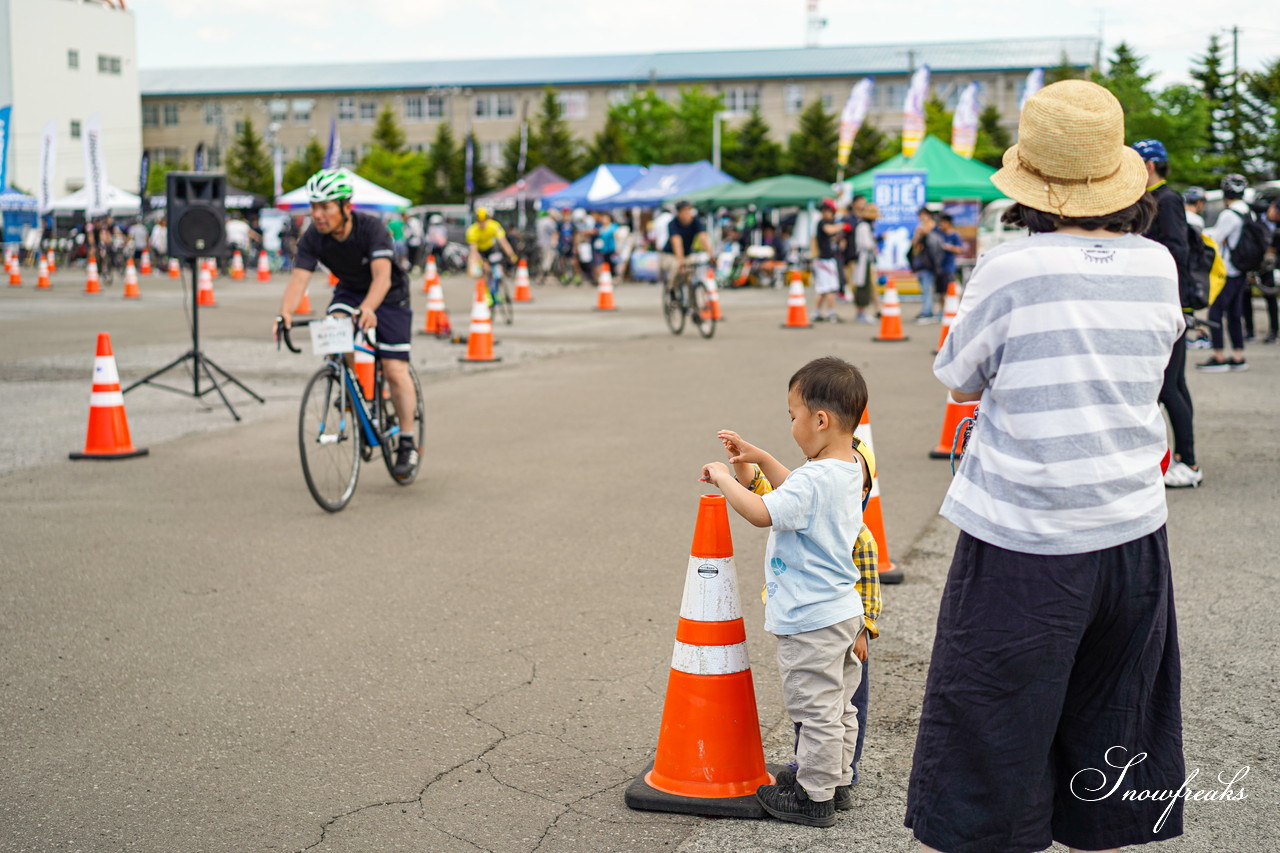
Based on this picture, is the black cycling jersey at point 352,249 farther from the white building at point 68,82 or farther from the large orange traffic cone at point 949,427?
the white building at point 68,82

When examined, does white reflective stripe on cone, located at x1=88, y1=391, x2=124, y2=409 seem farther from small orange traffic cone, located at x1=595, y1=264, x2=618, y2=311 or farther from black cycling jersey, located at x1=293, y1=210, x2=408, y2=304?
small orange traffic cone, located at x1=595, y1=264, x2=618, y2=311

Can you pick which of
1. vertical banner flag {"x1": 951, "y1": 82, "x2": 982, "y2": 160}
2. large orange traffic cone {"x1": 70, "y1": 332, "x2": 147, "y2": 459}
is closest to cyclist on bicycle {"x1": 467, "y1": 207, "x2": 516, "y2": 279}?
large orange traffic cone {"x1": 70, "y1": 332, "x2": 147, "y2": 459}

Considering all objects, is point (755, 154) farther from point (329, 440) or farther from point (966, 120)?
point (329, 440)

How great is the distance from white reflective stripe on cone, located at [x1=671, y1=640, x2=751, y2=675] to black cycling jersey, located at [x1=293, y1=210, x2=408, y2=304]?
474cm

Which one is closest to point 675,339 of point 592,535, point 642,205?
point 592,535

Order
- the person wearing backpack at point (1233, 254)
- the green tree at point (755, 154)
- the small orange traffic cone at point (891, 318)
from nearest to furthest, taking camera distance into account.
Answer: the person wearing backpack at point (1233, 254) < the small orange traffic cone at point (891, 318) < the green tree at point (755, 154)

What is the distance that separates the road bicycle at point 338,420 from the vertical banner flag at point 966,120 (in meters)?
30.8

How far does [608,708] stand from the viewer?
14.5 ft

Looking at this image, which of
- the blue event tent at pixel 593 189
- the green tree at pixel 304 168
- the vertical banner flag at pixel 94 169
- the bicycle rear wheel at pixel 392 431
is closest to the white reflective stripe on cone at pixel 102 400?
the bicycle rear wheel at pixel 392 431

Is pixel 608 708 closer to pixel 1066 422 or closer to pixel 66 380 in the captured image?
pixel 1066 422

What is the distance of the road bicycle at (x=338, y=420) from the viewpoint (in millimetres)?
7465

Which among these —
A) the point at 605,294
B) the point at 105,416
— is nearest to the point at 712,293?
the point at 605,294

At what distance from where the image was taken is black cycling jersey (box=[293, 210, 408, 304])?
25.7 ft

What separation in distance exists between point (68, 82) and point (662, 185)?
61366 mm
